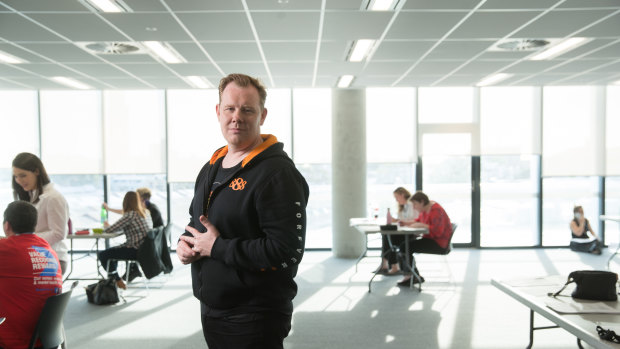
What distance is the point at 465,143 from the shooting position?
27.2 ft

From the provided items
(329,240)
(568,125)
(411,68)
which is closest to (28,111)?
(329,240)

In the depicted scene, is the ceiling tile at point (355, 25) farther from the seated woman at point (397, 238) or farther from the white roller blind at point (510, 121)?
the white roller blind at point (510, 121)

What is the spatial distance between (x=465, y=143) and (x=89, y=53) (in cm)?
629

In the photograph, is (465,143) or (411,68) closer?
(411,68)

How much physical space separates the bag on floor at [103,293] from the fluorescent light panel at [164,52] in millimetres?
2696

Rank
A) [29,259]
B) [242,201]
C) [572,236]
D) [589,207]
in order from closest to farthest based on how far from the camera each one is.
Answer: [242,201]
[29,259]
[572,236]
[589,207]

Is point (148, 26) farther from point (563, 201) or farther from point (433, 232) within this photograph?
point (563, 201)

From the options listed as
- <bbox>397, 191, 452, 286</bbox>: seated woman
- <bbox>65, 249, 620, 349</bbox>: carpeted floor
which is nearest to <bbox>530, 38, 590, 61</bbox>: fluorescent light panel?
<bbox>397, 191, 452, 286</bbox>: seated woman

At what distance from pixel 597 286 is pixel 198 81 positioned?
589 centimetres

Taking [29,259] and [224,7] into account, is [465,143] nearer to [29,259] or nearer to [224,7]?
[224,7]

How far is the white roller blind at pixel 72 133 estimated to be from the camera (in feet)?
26.7

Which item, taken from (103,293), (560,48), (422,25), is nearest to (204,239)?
(422,25)

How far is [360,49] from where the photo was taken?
202 inches

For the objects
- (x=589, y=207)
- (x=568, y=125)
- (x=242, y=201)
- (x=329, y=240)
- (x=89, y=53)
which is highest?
(x=89, y=53)
